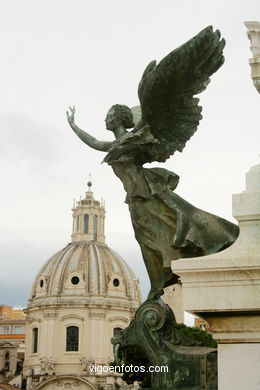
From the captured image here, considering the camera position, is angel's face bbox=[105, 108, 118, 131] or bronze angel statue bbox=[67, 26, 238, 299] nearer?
bronze angel statue bbox=[67, 26, 238, 299]

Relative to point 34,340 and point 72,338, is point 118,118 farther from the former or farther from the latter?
point 34,340

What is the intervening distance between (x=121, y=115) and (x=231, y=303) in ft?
6.94

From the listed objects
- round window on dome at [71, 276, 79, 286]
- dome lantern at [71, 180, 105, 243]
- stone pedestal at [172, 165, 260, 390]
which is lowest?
stone pedestal at [172, 165, 260, 390]

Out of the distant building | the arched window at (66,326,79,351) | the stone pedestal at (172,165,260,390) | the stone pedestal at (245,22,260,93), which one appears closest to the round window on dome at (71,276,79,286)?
the arched window at (66,326,79,351)

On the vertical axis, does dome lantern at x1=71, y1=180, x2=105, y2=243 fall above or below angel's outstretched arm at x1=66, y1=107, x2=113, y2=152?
above

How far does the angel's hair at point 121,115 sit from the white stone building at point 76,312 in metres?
56.7

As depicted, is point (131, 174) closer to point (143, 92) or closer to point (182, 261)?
point (143, 92)

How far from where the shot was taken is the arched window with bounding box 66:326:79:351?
208 ft

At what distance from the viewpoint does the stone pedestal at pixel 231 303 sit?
3.21 m

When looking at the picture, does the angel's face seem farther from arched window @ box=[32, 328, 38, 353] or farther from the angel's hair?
arched window @ box=[32, 328, 38, 353]

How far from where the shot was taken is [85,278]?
2542 inches

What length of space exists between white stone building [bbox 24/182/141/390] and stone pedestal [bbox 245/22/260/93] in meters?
58.0

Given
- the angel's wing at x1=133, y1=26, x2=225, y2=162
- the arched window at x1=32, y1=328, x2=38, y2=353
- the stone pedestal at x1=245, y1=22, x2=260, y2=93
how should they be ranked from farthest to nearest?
the arched window at x1=32, y1=328, x2=38, y2=353, the angel's wing at x1=133, y1=26, x2=225, y2=162, the stone pedestal at x1=245, y1=22, x2=260, y2=93

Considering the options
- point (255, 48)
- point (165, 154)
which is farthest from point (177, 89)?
point (255, 48)
